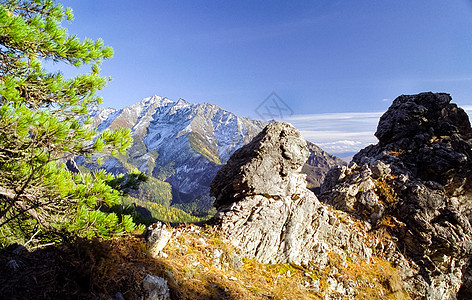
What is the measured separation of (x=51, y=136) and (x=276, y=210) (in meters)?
10.1

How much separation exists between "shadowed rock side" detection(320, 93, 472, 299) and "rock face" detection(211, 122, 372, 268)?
12.1 ft

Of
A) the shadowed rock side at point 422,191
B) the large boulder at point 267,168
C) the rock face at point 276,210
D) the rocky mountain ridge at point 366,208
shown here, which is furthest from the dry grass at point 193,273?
the shadowed rock side at point 422,191

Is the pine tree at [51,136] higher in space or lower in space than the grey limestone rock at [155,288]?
higher

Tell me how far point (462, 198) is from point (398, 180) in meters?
9.94

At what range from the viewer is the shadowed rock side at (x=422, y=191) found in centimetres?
1543

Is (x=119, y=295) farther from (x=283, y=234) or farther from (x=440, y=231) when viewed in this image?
(x=440, y=231)

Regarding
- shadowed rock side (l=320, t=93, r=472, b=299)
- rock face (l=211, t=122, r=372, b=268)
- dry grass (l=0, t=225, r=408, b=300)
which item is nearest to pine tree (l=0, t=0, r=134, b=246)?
dry grass (l=0, t=225, r=408, b=300)

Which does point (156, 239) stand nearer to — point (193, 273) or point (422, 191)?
point (193, 273)

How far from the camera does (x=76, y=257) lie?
484 centimetres

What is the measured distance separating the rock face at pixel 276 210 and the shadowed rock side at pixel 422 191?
146 inches

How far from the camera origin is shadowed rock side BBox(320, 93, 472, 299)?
50.6 feet

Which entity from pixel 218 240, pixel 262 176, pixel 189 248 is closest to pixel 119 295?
pixel 189 248

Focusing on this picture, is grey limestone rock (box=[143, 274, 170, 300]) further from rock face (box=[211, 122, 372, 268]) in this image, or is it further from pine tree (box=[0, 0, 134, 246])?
rock face (box=[211, 122, 372, 268])

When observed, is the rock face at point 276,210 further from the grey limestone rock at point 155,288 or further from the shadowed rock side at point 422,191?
the grey limestone rock at point 155,288
